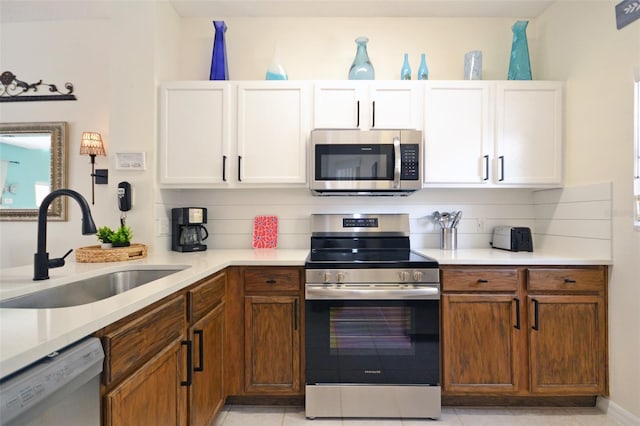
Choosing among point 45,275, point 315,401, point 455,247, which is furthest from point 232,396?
point 455,247

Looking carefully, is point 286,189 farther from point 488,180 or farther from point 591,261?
point 591,261

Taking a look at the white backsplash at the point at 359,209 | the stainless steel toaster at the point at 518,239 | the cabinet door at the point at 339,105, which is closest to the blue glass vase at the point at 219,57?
the cabinet door at the point at 339,105

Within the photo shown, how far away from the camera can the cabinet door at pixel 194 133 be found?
7.36ft

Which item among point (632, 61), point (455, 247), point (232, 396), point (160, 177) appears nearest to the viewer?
point (632, 61)

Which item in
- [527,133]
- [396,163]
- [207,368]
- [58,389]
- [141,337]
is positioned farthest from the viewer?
[527,133]

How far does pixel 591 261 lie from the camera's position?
1.88 meters

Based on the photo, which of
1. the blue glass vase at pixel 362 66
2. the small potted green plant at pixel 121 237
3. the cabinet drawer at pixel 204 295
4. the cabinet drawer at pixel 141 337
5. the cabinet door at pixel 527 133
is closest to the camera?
the cabinet drawer at pixel 141 337

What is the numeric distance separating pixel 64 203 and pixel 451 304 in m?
2.95

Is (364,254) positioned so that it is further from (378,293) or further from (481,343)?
(481,343)

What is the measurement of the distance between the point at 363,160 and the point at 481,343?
133cm

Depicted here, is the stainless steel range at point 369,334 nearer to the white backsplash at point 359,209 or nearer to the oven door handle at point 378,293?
the oven door handle at point 378,293

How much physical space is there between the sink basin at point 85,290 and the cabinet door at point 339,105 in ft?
4.41

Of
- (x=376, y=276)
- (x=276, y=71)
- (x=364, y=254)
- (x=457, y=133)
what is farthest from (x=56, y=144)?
(x=457, y=133)

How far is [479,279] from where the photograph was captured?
190 cm
